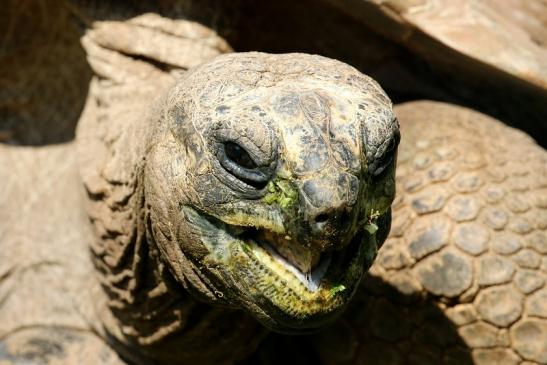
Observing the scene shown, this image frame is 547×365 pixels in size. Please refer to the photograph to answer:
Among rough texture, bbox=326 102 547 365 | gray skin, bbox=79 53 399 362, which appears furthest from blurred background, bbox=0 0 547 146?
gray skin, bbox=79 53 399 362

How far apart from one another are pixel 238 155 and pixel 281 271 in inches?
11.3

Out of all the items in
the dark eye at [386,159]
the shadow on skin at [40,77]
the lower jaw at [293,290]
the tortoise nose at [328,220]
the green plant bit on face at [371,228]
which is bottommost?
the shadow on skin at [40,77]

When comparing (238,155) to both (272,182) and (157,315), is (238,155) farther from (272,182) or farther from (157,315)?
(157,315)

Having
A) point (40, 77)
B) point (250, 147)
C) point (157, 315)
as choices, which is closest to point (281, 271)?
point (250, 147)

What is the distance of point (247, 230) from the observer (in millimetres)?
2113

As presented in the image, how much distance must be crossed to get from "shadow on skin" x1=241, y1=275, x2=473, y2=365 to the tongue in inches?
34.6

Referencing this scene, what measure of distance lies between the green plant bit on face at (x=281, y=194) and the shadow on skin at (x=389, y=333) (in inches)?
40.0

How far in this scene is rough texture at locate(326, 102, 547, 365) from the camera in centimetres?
282

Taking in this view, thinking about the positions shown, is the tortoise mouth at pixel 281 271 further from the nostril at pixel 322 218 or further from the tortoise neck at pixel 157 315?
the tortoise neck at pixel 157 315

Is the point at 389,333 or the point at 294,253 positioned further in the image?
the point at 389,333

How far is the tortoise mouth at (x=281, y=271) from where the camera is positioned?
2070 mm

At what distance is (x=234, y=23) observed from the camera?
3248mm

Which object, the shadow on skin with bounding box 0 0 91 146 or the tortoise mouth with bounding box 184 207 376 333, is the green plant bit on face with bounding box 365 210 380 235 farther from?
the shadow on skin with bounding box 0 0 91 146

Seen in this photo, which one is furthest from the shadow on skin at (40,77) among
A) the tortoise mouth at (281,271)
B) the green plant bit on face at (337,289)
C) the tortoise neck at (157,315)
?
the green plant bit on face at (337,289)
